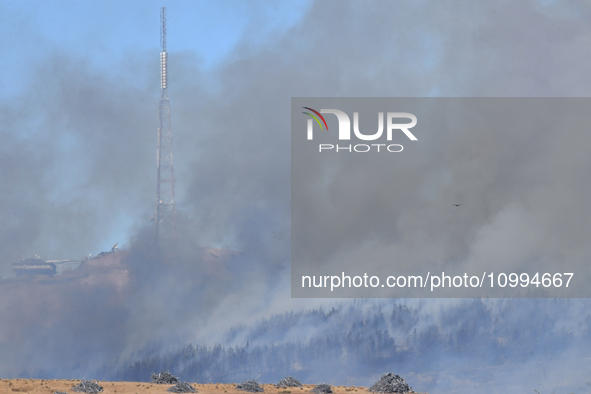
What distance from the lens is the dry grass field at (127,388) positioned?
104794 millimetres

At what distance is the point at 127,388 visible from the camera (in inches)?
4264

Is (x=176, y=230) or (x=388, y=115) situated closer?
(x=388, y=115)

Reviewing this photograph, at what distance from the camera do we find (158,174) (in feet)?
644

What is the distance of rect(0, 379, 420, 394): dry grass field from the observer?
105 meters

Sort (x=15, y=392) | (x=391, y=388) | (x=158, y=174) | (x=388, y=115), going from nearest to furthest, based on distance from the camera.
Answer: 1. (x=15, y=392)
2. (x=391, y=388)
3. (x=388, y=115)
4. (x=158, y=174)

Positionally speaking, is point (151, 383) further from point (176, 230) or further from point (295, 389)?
point (176, 230)

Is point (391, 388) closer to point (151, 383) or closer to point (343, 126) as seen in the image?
point (151, 383)

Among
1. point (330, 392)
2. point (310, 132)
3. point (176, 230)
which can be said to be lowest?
point (330, 392)

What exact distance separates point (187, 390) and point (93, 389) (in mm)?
12785

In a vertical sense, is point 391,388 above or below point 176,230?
below

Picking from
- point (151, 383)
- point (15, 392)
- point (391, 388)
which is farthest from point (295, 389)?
point (15, 392)

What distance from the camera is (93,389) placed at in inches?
4063

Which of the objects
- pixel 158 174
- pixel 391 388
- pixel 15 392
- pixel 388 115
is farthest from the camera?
pixel 158 174

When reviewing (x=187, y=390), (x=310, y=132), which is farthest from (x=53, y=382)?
(x=310, y=132)
